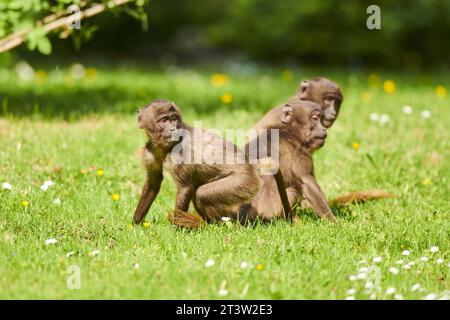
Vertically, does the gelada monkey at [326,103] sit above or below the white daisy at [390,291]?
above

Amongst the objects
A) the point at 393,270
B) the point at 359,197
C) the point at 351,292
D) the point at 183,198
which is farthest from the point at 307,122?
the point at 351,292

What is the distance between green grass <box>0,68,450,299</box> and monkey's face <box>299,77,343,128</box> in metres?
0.73

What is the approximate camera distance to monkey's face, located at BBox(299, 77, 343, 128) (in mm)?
6982

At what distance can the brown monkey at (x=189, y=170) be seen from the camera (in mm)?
5824

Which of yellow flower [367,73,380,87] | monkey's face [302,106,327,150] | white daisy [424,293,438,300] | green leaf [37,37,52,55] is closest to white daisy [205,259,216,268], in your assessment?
white daisy [424,293,438,300]

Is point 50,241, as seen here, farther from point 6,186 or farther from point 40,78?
point 40,78

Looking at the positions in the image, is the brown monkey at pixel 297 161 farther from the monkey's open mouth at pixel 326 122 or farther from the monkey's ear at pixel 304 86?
the monkey's ear at pixel 304 86

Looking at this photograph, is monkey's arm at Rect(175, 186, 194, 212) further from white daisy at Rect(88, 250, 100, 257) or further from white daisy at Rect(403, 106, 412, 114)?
white daisy at Rect(403, 106, 412, 114)

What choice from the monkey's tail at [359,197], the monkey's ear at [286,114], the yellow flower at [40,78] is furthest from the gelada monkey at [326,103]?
the yellow flower at [40,78]

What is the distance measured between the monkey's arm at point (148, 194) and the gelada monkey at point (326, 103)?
3.89 ft

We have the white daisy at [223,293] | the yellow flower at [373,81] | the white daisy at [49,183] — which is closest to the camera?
the white daisy at [223,293]

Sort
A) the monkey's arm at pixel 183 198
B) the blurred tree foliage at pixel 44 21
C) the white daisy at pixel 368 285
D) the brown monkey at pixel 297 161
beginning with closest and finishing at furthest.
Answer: the white daisy at pixel 368 285, the monkey's arm at pixel 183 198, the brown monkey at pixel 297 161, the blurred tree foliage at pixel 44 21
